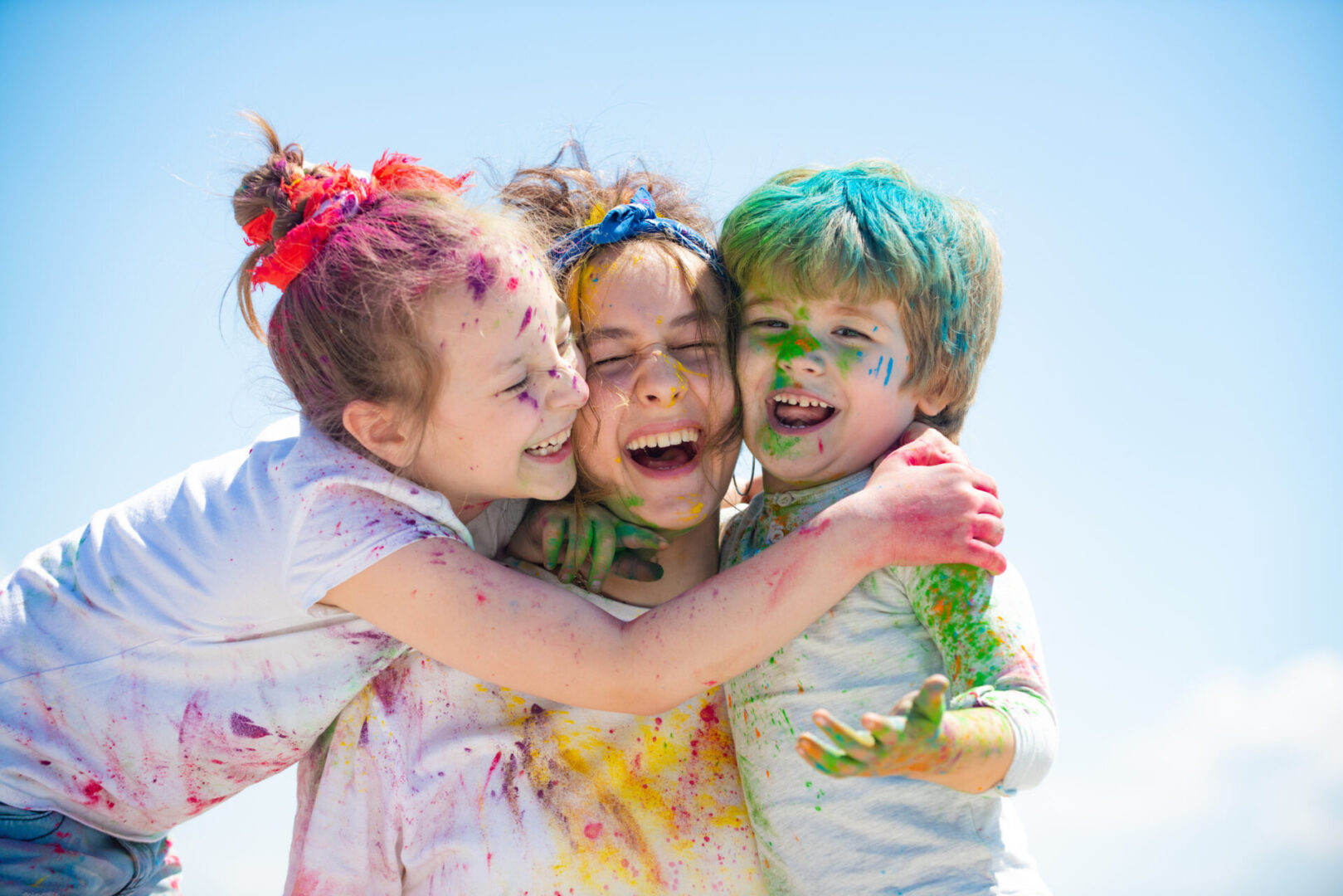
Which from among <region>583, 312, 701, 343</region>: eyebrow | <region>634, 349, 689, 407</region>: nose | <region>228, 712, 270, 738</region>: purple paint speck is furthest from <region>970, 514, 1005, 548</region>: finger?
<region>228, 712, 270, 738</region>: purple paint speck

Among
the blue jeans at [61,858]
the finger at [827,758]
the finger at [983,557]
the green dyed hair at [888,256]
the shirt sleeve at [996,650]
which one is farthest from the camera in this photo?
the green dyed hair at [888,256]

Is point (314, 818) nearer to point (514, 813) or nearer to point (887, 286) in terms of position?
point (514, 813)

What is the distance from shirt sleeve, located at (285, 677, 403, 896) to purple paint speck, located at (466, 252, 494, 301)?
1211mm

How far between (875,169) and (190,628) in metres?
2.56

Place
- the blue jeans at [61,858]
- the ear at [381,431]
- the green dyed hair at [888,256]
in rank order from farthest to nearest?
the green dyed hair at [888,256] < the ear at [381,431] < the blue jeans at [61,858]

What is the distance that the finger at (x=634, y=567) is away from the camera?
3.51m

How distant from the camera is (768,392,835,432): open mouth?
334 cm

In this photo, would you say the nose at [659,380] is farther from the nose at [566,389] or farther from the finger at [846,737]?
the finger at [846,737]

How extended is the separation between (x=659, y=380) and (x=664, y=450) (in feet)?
1.13

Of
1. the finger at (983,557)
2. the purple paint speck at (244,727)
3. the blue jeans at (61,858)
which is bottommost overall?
the blue jeans at (61,858)

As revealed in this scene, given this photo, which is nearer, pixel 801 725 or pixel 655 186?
pixel 801 725

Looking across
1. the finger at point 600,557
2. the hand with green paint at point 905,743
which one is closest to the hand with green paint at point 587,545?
the finger at point 600,557

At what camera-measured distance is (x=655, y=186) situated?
391cm

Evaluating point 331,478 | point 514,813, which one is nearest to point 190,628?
point 331,478
